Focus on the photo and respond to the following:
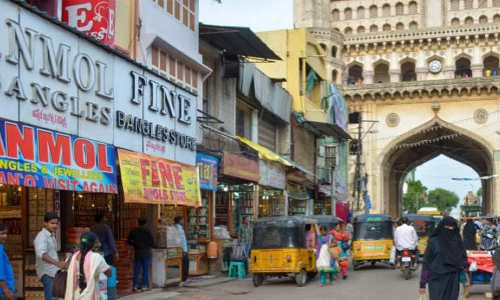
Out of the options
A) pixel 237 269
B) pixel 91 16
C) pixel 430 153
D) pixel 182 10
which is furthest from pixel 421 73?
pixel 91 16

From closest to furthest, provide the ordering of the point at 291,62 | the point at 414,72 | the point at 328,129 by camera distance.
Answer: the point at 291,62 → the point at 328,129 → the point at 414,72

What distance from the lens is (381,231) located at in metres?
21.6

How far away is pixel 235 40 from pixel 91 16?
7174mm

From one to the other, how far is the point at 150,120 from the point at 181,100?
1.58 m

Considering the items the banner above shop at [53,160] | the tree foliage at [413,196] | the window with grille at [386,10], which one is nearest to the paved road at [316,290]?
the banner above shop at [53,160]

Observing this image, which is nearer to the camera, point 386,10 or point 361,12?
point 386,10

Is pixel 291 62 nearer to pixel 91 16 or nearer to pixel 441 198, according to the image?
pixel 91 16

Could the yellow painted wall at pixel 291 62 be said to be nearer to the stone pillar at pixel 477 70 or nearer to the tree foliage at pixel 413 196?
the stone pillar at pixel 477 70

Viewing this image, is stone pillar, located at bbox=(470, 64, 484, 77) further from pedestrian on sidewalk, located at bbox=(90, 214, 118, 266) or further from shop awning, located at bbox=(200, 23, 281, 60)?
pedestrian on sidewalk, located at bbox=(90, 214, 118, 266)

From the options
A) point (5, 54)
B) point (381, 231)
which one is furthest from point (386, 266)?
point (5, 54)

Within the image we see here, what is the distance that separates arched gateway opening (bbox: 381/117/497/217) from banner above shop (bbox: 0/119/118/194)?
134 feet

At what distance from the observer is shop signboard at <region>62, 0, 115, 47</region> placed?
44.9ft

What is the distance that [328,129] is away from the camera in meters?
33.0

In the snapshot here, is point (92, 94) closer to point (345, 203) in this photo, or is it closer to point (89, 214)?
point (89, 214)
